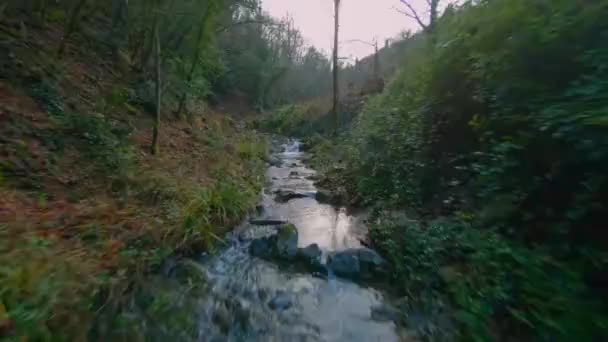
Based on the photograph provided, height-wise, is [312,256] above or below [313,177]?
below

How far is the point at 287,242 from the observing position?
4.72 meters

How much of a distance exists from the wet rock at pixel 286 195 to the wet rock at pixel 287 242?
2011 mm

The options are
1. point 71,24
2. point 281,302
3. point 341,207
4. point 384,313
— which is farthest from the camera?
point 341,207

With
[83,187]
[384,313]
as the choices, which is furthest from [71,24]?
[384,313]

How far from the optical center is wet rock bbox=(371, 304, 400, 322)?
3281 mm

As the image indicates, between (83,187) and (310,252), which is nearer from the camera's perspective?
(83,187)

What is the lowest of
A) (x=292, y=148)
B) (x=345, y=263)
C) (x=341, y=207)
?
(x=345, y=263)

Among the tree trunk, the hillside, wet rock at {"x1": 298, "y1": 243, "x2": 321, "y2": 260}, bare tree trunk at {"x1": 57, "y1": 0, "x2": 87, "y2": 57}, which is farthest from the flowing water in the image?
bare tree trunk at {"x1": 57, "y1": 0, "x2": 87, "y2": 57}

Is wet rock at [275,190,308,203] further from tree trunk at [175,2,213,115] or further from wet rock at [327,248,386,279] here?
tree trunk at [175,2,213,115]

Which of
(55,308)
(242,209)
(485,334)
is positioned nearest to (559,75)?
(485,334)

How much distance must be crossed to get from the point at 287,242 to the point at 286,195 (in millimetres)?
2512

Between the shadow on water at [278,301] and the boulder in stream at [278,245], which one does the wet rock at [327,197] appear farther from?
the boulder in stream at [278,245]

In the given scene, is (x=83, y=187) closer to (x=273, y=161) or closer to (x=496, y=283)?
(x=496, y=283)

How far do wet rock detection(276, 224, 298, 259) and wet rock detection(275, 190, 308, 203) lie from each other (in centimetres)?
201
